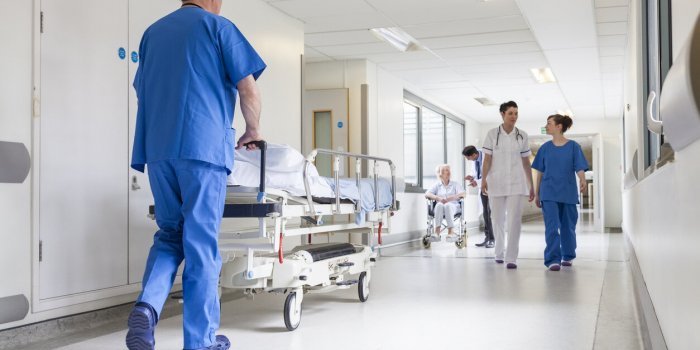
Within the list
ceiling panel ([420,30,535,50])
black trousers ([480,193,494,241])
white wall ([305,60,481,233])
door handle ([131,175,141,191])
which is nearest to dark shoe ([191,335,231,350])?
door handle ([131,175,141,191])

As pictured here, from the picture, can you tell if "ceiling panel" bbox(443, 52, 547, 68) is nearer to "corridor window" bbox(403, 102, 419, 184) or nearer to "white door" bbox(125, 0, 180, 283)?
"corridor window" bbox(403, 102, 419, 184)

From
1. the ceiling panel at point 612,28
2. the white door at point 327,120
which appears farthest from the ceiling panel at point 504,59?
the white door at point 327,120

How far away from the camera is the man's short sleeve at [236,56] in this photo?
2.84m

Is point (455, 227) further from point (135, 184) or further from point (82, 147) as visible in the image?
point (82, 147)

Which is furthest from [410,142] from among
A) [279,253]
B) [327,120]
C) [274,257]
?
[279,253]

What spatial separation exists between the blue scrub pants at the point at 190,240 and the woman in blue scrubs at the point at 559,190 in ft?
14.0

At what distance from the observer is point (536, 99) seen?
40.6 ft

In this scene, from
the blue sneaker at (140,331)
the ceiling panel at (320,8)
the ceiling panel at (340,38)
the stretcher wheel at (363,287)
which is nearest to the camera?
the blue sneaker at (140,331)

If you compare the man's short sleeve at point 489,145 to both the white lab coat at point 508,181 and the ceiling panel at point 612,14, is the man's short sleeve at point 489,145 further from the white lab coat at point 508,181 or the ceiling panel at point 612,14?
the ceiling panel at point 612,14

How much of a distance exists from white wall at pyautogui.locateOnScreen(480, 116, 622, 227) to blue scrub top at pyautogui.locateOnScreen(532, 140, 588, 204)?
802 centimetres

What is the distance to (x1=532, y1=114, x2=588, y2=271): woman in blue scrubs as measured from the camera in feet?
20.8

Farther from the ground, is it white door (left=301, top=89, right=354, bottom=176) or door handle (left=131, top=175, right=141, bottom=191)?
white door (left=301, top=89, right=354, bottom=176)

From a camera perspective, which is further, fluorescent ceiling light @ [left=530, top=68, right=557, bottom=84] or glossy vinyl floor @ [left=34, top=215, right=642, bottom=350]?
fluorescent ceiling light @ [left=530, top=68, right=557, bottom=84]

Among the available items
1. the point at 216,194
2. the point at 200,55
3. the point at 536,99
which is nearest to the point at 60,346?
the point at 216,194
